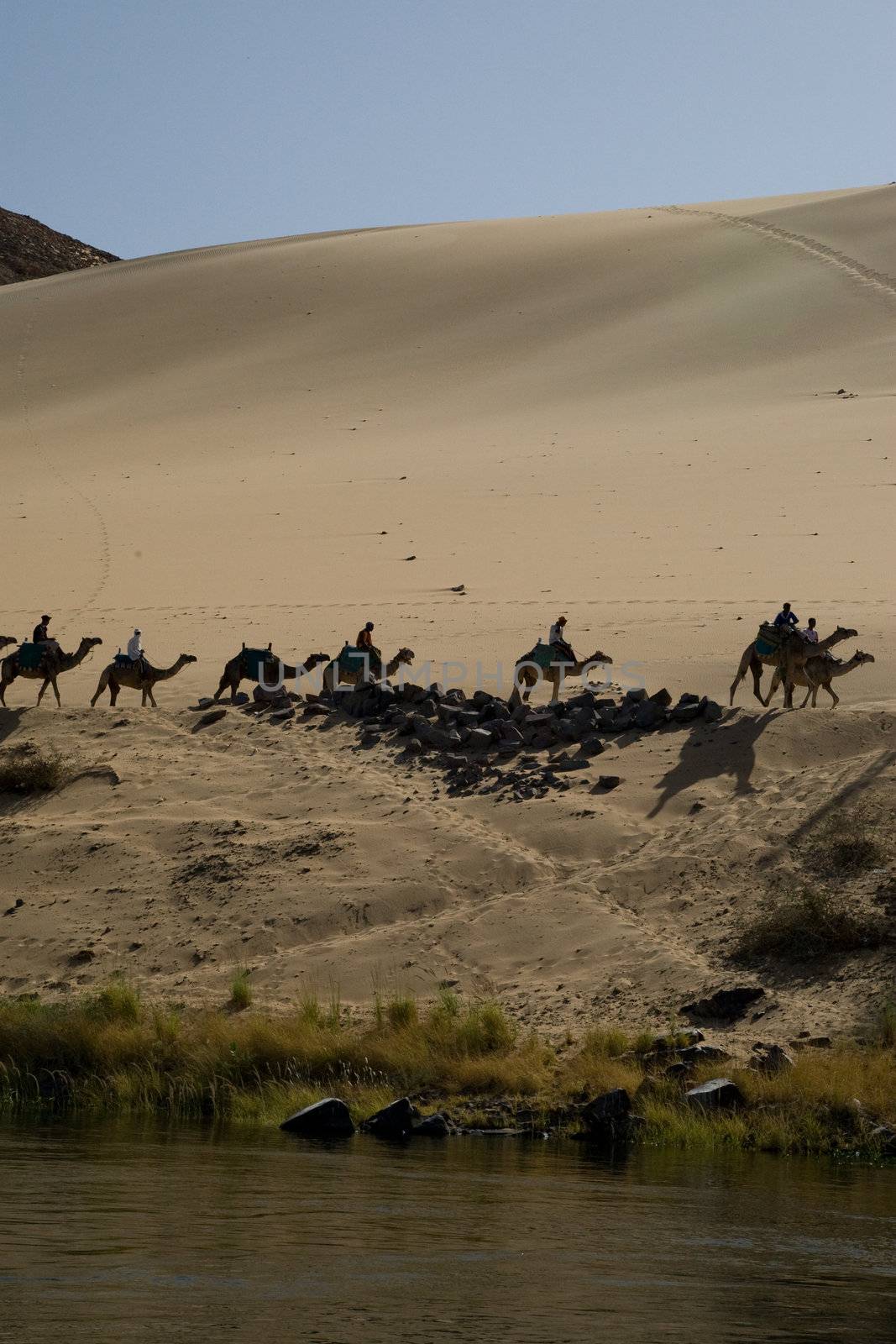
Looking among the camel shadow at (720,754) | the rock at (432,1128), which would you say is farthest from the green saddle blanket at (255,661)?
the rock at (432,1128)

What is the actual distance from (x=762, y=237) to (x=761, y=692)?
37.7 meters

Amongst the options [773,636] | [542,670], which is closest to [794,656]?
[773,636]

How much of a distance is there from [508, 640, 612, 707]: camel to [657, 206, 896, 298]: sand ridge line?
3230 cm

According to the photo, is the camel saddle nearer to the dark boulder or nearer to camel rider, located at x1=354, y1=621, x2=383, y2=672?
camel rider, located at x1=354, y1=621, x2=383, y2=672

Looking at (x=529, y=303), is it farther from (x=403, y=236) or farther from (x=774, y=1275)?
(x=774, y=1275)

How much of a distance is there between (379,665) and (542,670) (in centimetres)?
207

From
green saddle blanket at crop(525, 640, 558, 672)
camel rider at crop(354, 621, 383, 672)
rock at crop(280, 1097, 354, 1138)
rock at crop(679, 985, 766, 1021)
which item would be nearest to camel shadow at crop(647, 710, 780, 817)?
green saddle blanket at crop(525, 640, 558, 672)

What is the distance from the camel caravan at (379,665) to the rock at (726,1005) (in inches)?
204

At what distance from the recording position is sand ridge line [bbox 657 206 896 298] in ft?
167

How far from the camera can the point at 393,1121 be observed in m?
12.8

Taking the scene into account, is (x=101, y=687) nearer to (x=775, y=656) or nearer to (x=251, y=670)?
(x=251, y=670)

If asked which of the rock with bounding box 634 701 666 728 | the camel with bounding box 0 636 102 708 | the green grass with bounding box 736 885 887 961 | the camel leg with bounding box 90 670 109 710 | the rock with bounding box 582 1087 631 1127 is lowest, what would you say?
the rock with bounding box 582 1087 631 1127

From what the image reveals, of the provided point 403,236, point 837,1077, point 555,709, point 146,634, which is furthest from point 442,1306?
point 403,236

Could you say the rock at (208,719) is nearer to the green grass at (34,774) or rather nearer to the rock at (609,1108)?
the green grass at (34,774)
